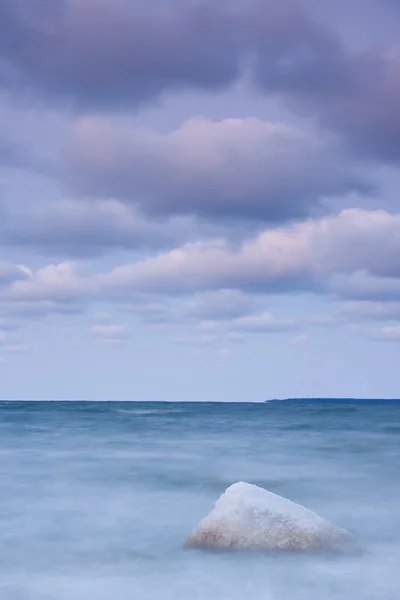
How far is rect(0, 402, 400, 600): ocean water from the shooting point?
8117 millimetres

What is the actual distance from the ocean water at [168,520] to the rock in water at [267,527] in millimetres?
198

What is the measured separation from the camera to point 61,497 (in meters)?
15.1

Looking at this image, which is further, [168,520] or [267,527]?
[168,520]

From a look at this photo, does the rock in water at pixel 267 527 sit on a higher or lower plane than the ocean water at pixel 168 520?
higher

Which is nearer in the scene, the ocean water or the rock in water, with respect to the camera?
the ocean water

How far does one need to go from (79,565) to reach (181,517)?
149 inches

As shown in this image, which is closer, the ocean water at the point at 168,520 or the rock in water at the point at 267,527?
the ocean water at the point at 168,520

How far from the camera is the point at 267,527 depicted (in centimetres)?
912

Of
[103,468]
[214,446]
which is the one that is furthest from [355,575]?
[214,446]

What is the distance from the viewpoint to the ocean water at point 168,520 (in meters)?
8.12

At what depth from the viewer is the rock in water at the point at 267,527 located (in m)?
9.03

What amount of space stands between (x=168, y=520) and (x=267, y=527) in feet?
12.2

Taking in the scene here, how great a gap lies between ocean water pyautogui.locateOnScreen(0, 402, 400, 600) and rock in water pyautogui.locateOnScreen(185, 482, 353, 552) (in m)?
0.20

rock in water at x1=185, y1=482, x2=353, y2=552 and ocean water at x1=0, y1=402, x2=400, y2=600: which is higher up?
rock in water at x1=185, y1=482, x2=353, y2=552
